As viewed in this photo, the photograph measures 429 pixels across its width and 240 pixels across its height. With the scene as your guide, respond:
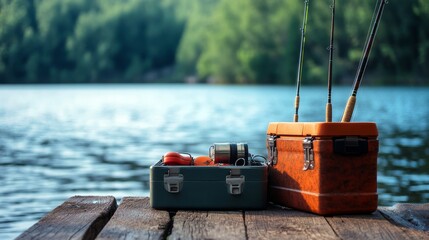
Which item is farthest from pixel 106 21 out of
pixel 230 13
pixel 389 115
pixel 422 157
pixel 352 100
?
pixel 352 100

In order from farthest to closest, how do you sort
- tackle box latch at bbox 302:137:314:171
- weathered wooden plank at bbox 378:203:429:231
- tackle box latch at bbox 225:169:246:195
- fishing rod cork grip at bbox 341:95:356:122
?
fishing rod cork grip at bbox 341:95:356:122
tackle box latch at bbox 225:169:246:195
tackle box latch at bbox 302:137:314:171
weathered wooden plank at bbox 378:203:429:231

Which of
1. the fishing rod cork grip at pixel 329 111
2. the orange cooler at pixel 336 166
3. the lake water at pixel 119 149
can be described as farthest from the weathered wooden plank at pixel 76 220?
the lake water at pixel 119 149

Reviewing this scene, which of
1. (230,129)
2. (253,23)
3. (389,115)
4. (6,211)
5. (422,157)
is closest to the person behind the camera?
(6,211)

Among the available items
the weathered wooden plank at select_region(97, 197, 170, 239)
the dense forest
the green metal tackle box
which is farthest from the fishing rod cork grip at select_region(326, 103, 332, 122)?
the dense forest

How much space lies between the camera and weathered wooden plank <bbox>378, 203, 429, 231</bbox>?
16.6ft

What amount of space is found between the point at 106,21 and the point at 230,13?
38.3 m

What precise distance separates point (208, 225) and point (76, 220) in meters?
0.70

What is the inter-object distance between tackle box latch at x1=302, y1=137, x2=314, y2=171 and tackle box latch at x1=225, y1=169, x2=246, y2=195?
0.36 meters

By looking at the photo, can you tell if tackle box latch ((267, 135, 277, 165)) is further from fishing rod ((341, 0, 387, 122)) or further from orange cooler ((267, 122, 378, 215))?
fishing rod ((341, 0, 387, 122))

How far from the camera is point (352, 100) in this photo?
219 inches

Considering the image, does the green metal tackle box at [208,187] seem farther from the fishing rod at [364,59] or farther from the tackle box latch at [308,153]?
the fishing rod at [364,59]

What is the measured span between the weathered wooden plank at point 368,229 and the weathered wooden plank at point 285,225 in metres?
0.06

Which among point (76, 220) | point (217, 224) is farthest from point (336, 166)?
point (76, 220)

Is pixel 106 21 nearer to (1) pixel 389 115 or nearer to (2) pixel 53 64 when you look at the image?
(2) pixel 53 64
